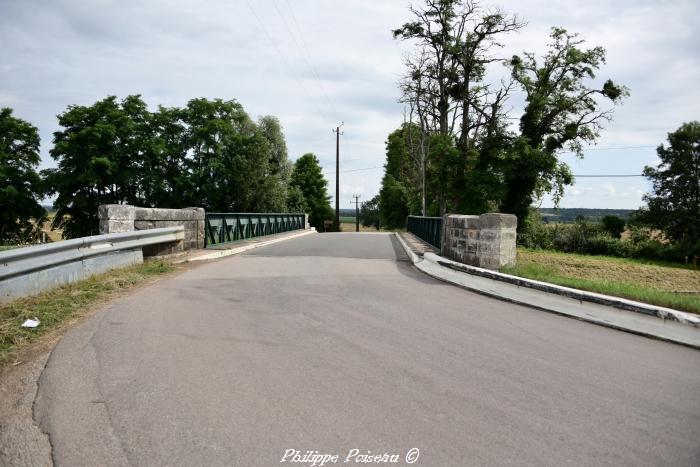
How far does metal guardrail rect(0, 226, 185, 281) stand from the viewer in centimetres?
510

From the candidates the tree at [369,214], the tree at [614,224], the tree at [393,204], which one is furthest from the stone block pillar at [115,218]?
the tree at [369,214]

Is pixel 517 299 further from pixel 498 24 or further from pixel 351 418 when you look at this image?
pixel 498 24

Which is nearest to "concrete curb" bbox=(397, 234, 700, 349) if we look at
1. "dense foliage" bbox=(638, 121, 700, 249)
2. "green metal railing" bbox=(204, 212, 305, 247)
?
"green metal railing" bbox=(204, 212, 305, 247)

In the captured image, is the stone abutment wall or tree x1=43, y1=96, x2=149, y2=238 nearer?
the stone abutment wall

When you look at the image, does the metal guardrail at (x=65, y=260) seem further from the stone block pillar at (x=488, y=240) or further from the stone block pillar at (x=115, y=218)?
the stone block pillar at (x=488, y=240)

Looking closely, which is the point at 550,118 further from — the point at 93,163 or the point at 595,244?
the point at 93,163

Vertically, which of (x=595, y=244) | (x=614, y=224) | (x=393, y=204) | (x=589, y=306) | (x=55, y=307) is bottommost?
(x=595, y=244)

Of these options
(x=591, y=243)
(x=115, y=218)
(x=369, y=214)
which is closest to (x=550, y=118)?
(x=591, y=243)

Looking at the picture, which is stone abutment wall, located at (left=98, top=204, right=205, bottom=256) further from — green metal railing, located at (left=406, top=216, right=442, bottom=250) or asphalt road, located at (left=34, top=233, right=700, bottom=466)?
green metal railing, located at (left=406, top=216, right=442, bottom=250)

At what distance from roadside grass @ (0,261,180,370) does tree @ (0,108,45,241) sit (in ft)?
113

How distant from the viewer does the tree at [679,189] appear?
139 feet

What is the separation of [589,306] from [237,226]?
12.4 metres

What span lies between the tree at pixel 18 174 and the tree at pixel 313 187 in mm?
35354

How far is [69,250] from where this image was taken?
21.4 feet
